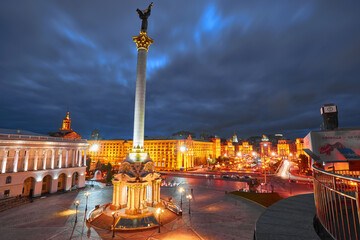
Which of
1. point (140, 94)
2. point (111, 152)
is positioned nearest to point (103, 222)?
point (140, 94)

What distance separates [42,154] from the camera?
1865 inches

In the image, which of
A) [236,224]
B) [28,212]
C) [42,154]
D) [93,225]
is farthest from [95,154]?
[236,224]

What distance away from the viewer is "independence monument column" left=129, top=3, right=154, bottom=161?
36562 mm

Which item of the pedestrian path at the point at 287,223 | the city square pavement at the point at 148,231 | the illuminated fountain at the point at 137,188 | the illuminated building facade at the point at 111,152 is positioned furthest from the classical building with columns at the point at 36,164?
the illuminated building facade at the point at 111,152

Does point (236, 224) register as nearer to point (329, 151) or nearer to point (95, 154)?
point (329, 151)

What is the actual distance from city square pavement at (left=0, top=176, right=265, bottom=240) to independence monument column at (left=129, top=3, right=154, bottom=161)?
13141 millimetres

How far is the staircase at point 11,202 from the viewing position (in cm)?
3492

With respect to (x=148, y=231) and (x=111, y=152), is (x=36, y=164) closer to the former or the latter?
(x=148, y=231)

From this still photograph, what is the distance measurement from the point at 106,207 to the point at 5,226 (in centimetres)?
1356

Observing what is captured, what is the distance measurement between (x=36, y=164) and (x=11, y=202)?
32.0 ft

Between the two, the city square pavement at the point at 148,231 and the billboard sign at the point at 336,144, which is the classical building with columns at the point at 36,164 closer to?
the city square pavement at the point at 148,231

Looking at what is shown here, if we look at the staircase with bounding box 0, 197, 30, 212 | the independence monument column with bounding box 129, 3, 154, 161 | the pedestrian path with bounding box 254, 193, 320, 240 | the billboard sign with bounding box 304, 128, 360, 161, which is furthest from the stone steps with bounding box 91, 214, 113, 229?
the billboard sign with bounding box 304, 128, 360, 161

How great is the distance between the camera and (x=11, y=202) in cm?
3709

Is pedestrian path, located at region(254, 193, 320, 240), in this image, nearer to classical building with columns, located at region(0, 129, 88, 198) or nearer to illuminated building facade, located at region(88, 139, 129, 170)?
classical building with columns, located at region(0, 129, 88, 198)
